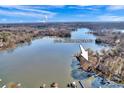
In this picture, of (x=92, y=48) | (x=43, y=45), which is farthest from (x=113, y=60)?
(x=43, y=45)

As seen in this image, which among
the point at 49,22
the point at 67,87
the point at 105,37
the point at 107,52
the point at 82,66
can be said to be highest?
the point at 49,22

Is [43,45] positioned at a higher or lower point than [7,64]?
higher

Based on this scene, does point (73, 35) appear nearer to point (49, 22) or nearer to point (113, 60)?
Answer: point (49, 22)

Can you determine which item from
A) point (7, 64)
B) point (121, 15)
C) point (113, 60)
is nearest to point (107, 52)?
point (113, 60)

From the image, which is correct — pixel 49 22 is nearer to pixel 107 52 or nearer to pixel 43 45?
pixel 43 45
